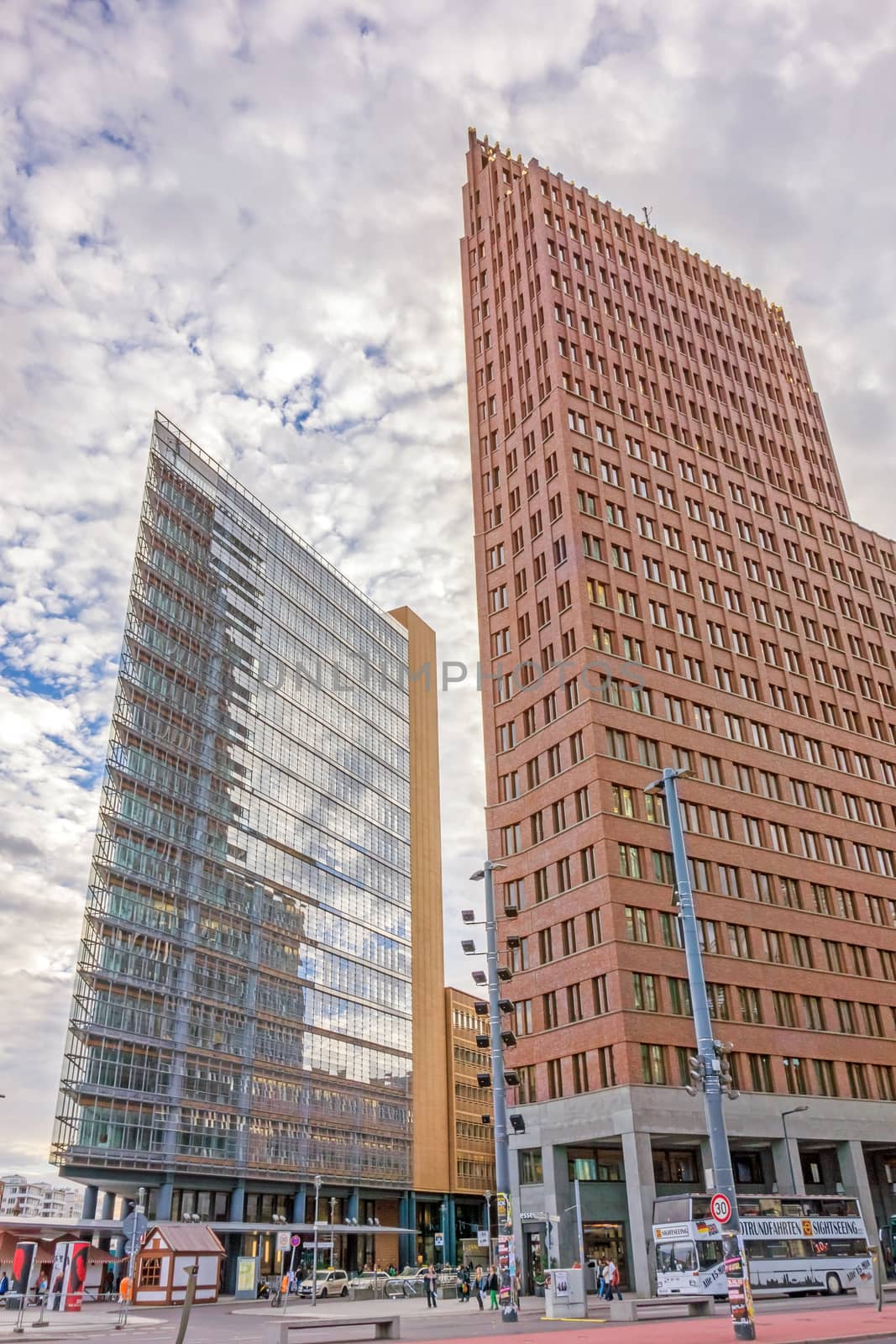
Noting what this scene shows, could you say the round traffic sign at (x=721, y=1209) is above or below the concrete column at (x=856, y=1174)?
below

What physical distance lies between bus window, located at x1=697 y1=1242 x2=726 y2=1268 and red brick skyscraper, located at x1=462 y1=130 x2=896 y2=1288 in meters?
7.52

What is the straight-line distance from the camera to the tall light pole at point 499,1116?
3328cm

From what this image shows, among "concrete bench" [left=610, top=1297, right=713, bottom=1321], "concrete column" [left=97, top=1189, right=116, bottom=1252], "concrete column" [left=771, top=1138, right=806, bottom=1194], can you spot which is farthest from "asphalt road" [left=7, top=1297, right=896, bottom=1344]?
"concrete column" [left=97, top=1189, right=116, bottom=1252]

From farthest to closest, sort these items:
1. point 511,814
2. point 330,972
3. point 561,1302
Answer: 1. point 330,972
2. point 511,814
3. point 561,1302

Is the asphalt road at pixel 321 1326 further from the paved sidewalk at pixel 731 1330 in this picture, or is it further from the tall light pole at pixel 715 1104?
the tall light pole at pixel 715 1104

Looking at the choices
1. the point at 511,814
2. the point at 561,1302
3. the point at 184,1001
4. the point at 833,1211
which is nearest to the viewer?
the point at 561,1302

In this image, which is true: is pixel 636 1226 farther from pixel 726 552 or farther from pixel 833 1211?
pixel 726 552

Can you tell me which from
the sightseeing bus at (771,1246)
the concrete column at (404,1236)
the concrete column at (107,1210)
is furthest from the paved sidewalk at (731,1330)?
the concrete column at (404,1236)

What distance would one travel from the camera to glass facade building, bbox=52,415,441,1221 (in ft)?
262

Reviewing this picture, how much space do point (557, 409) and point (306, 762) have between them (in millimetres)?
56454

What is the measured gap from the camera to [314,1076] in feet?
332

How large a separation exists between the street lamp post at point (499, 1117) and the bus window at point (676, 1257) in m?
8.33

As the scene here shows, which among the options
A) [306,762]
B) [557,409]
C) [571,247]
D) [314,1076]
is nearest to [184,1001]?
[314,1076]

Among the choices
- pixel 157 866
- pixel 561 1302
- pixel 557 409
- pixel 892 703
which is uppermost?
A: pixel 557 409
